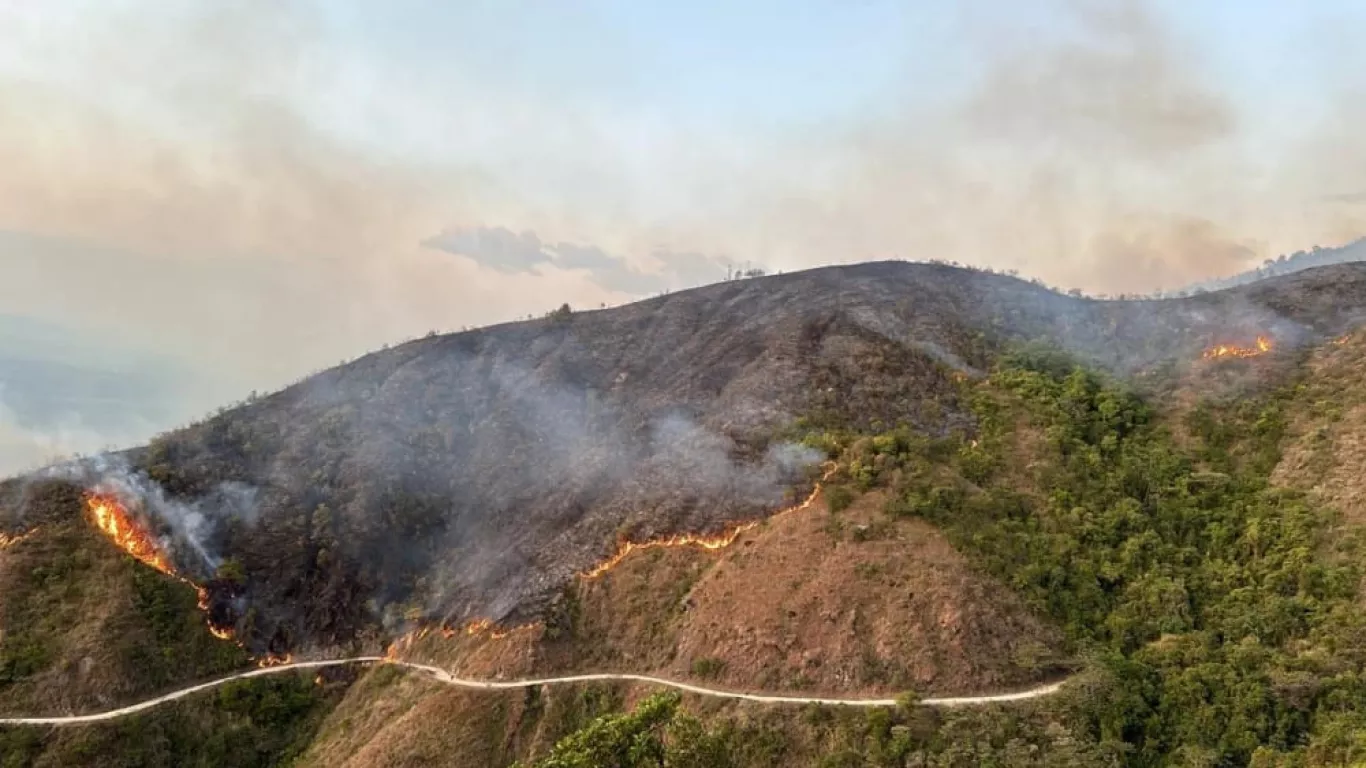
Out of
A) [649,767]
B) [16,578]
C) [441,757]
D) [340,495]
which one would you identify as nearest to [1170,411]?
[649,767]

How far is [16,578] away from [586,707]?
2811cm

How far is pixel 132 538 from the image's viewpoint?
43812 mm

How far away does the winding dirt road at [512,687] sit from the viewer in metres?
30.8

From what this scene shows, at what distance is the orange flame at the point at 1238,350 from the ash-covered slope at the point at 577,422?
0.85 metres

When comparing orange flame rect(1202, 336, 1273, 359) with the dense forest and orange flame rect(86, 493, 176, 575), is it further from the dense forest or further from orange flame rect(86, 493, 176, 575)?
orange flame rect(86, 493, 176, 575)

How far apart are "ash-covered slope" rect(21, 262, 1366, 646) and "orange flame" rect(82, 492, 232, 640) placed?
0.91 meters

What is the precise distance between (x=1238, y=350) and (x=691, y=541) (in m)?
33.5

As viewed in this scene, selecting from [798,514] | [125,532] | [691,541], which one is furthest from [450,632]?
[125,532]

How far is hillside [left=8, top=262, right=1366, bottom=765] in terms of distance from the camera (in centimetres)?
3225

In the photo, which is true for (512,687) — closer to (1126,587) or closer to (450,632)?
(450,632)

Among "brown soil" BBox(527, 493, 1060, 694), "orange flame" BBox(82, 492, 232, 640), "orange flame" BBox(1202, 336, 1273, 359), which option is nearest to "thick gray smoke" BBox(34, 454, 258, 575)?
"orange flame" BBox(82, 492, 232, 640)

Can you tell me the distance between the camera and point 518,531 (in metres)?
45.9

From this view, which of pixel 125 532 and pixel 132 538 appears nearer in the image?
pixel 132 538

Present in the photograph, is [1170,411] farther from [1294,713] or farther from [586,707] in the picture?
[586,707]
